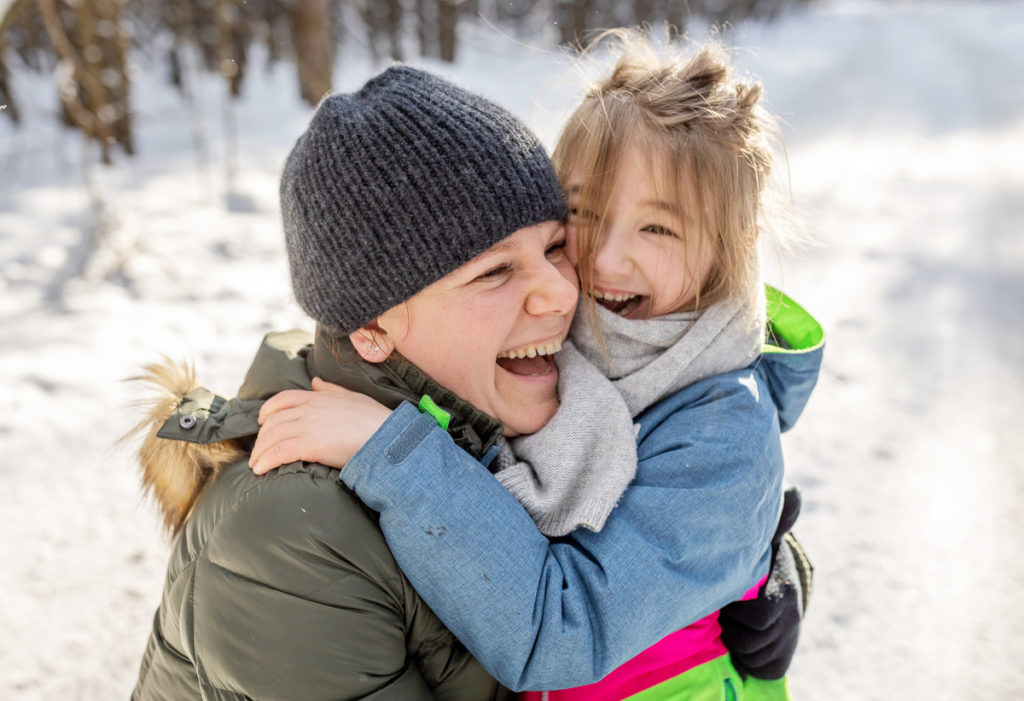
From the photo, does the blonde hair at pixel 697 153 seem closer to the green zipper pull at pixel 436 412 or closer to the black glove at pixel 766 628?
the green zipper pull at pixel 436 412

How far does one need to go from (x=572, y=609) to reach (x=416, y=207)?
2.63ft

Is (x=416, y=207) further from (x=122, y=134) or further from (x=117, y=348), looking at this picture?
(x=122, y=134)

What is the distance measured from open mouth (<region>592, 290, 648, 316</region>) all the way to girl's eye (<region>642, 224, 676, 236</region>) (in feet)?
0.53

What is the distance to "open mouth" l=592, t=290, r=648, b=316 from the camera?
178cm

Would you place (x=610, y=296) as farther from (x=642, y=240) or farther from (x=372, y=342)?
(x=372, y=342)

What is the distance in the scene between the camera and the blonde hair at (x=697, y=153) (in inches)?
66.0

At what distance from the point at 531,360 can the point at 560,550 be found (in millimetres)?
512

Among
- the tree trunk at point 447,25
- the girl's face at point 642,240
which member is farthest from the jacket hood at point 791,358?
the tree trunk at point 447,25

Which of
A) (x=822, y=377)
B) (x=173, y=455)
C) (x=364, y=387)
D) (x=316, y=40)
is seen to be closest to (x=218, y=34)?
(x=316, y=40)

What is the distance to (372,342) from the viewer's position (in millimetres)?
1516

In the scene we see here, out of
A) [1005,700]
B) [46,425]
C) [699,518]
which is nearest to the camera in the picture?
[699,518]

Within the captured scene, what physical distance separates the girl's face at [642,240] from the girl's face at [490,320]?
158 mm

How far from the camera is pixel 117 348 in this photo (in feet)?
14.8

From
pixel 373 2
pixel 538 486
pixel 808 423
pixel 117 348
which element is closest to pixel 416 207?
pixel 538 486
